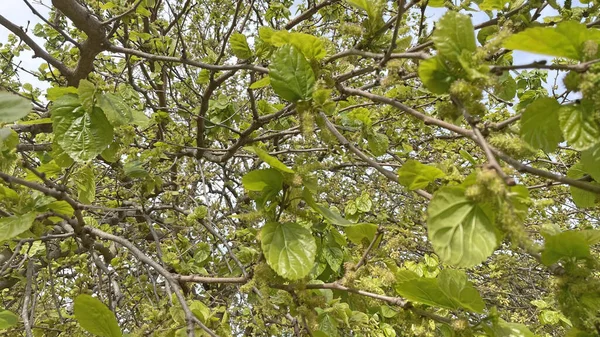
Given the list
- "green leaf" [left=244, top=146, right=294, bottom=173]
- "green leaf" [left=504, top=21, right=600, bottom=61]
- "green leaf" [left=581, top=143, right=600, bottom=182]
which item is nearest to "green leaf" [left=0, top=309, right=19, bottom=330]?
"green leaf" [left=244, top=146, right=294, bottom=173]

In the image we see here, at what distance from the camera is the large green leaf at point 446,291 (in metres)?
0.99

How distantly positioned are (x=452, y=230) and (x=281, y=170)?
1.58 feet

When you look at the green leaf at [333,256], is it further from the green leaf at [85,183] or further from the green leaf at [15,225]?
the green leaf at [15,225]

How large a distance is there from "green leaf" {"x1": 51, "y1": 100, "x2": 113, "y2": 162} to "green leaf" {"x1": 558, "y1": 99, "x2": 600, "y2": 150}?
1.19m

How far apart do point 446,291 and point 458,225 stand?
0.27m

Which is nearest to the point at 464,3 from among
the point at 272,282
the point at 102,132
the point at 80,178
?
the point at 272,282

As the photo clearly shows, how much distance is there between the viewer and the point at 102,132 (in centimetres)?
127

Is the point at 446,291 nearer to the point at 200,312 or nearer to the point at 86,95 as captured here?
the point at 200,312

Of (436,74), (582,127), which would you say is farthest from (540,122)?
(436,74)

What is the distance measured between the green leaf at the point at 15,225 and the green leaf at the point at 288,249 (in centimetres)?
74

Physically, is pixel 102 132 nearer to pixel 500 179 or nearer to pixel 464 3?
pixel 500 179

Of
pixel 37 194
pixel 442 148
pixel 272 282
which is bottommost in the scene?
pixel 272 282

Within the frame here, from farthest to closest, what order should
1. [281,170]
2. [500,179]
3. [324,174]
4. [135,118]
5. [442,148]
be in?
1. [324,174]
2. [442,148]
3. [135,118]
4. [281,170]
5. [500,179]

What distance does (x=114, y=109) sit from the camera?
1.25 m
